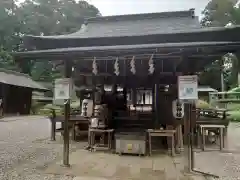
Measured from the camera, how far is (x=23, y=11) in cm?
2616

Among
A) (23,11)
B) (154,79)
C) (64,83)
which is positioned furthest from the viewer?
(23,11)

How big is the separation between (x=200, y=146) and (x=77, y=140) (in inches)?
158

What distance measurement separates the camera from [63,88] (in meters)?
4.93

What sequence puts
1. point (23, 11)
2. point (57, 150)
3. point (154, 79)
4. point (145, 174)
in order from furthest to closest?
point (23, 11) → point (154, 79) → point (57, 150) → point (145, 174)

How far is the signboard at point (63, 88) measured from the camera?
4875mm

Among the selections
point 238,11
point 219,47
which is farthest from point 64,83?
point 238,11

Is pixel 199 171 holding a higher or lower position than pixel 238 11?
lower

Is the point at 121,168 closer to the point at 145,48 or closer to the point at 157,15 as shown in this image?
the point at 145,48

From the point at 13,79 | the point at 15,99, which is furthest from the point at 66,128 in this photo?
the point at 13,79

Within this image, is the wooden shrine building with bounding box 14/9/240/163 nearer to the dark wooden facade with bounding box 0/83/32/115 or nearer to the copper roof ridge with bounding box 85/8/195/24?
the copper roof ridge with bounding box 85/8/195/24

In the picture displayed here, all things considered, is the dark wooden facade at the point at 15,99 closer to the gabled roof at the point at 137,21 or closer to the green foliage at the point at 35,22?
the green foliage at the point at 35,22

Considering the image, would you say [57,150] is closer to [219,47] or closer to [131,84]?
[131,84]

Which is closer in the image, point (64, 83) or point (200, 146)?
point (64, 83)

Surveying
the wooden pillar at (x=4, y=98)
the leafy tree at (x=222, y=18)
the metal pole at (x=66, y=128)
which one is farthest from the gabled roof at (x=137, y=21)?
the leafy tree at (x=222, y=18)
